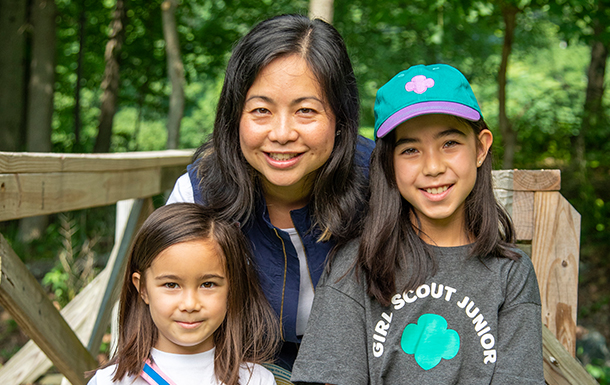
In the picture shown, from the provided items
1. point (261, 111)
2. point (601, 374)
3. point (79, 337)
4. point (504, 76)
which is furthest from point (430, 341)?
point (504, 76)

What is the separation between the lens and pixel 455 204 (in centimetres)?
184

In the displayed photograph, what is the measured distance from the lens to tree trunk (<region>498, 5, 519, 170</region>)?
18.1 feet

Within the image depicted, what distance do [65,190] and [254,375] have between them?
100 centimetres

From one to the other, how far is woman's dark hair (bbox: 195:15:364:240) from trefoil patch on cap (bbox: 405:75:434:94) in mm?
294

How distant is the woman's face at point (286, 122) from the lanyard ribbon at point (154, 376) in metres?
0.74

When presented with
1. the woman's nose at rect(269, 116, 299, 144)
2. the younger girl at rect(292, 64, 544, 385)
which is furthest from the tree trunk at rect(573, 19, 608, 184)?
the woman's nose at rect(269, 116, 299, 144)

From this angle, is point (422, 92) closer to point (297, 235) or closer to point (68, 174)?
point (297, 235)

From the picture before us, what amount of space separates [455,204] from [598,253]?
555cm

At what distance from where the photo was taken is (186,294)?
1.75m

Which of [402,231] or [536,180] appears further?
[536,180]

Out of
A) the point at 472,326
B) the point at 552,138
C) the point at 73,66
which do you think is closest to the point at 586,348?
the point at 472,326

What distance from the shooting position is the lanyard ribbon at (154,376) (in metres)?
1.74

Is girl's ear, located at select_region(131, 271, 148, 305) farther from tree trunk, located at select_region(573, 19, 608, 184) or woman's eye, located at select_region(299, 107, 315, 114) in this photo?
tree trunk, located at select_region(573, 19, 608, 184)

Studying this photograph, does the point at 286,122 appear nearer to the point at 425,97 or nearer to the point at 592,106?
the point at 425,97
